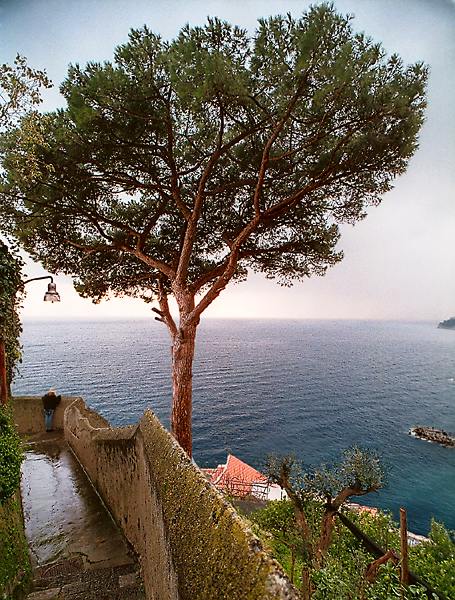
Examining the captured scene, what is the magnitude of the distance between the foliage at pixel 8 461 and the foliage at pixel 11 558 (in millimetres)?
188

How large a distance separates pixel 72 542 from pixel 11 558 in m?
2.16

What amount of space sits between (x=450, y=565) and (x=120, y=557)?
33.8ft

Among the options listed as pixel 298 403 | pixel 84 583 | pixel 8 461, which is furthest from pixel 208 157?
pixel 298 403

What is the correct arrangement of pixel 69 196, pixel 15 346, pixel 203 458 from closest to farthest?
pixel 15 346
pixel 69 196
pixel 203 458

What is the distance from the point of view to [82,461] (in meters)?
8.67

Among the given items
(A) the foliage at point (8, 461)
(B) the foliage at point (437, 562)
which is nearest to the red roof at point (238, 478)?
(B) the foliage at point (437, 562)

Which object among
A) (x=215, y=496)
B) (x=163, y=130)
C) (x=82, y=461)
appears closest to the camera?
(x=215, y=496)

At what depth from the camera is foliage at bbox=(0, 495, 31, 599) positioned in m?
3.57

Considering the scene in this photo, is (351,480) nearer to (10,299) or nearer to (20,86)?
(10,299)

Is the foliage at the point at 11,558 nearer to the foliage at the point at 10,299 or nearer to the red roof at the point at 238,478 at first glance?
the foliage at the point at 10,299

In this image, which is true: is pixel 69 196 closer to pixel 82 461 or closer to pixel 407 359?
pixel 82 461

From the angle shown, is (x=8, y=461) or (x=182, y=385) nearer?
(x=8, y=461)

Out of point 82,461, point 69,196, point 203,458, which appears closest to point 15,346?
point 69,196

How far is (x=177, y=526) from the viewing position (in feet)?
9.52
